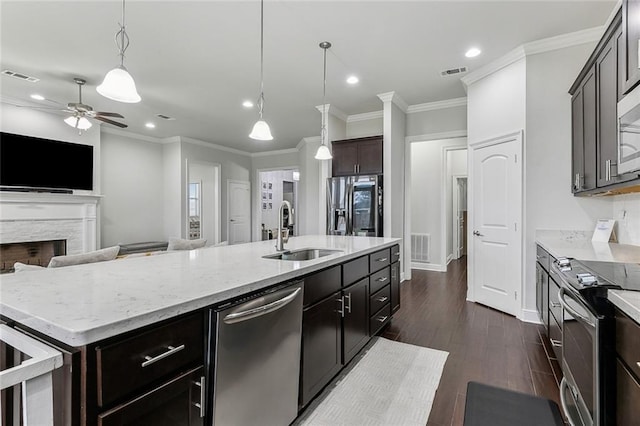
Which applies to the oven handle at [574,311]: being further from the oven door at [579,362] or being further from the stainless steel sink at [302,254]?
the stainless steel sink at [302,254]

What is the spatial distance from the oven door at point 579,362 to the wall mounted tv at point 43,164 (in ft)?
22.2

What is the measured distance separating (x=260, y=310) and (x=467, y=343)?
2336 mm

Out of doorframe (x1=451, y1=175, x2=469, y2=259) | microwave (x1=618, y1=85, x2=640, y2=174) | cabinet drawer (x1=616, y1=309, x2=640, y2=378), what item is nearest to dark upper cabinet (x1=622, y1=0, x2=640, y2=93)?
microwave (x1=618, y1=85, x2=640, y2=174)

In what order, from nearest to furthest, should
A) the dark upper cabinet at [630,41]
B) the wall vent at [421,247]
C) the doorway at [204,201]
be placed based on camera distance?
1. the dark upper cabinet at [630,41]
2. the wall vent at [421,247]
3. the doorway at [204,201]

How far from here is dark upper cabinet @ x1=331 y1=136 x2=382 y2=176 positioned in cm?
477

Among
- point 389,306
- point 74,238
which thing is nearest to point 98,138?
point 74,238

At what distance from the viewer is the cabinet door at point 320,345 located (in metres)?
1.74

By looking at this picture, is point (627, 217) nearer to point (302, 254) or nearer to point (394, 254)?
point (394, 254)

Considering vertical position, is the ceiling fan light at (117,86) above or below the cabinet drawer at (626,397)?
above

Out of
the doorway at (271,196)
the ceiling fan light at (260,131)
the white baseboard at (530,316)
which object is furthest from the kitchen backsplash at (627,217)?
the doorway at (271,196)

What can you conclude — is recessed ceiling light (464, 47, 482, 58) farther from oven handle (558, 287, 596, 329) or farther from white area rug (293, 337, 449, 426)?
white area rug (293, 337, 449, 426)

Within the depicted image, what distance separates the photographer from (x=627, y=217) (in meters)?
2.65

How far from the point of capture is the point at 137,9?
2662 millimetres

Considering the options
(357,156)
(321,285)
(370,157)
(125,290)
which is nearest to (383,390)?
(321,285)
